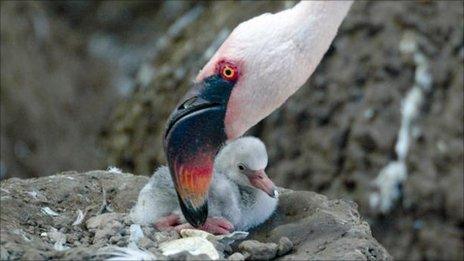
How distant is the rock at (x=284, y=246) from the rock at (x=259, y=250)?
0.02 meters

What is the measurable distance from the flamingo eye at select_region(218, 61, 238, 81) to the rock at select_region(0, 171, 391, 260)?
0.35m

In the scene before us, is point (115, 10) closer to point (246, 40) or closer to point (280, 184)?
point (280, 184)

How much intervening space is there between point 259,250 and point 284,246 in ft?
0.26

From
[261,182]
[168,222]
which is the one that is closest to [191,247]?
[168,222]

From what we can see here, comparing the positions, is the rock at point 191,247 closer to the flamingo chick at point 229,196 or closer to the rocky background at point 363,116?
the flamingo chick at point 229,196

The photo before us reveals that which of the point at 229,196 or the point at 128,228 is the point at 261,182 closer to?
the point at 229,196

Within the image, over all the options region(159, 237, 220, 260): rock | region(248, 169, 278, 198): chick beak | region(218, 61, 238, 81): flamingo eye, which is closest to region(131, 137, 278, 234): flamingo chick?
region(248, 169, 278, 198): chick beak

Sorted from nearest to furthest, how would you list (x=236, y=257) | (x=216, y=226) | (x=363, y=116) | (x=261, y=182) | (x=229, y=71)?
(x=236, y=257)
(x=229, y=71)
(x=216, y=226)
(x=261, y=182)
(x=363, y=116)

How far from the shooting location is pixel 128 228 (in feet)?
9.42

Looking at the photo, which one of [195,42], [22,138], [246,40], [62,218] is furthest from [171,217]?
[22,138]

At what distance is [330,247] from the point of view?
2803mm

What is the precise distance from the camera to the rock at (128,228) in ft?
8.88

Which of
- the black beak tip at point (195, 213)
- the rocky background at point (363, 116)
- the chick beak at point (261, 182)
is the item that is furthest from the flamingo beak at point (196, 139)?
the rocky background at point (363, 116)

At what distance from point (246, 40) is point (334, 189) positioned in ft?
6.74
